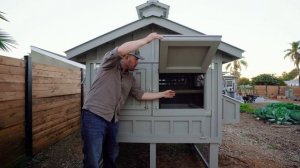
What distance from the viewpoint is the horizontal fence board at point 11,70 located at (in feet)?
14.2

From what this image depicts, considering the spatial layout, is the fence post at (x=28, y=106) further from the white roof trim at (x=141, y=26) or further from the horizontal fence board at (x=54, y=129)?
the white roof trim at (x=141, y=26)

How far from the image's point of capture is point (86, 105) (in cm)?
342

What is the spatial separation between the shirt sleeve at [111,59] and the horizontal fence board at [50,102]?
2.95 metres

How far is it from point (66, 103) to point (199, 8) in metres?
7.61

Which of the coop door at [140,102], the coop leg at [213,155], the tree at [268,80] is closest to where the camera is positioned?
the coop door at [140,102]

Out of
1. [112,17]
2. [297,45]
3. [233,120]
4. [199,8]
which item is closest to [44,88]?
[233,120]

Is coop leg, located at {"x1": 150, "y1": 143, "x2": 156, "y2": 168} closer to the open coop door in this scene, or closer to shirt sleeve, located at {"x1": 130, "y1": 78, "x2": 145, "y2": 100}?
the open coop door

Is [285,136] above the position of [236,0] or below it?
below

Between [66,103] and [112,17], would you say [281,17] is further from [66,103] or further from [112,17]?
[66,103]

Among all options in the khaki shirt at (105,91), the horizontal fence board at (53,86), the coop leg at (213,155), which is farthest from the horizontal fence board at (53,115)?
the coop leg at (213,155)

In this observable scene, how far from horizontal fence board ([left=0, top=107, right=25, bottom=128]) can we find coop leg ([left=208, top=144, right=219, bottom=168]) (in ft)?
12.0

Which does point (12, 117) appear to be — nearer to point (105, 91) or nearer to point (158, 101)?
point (105, 91)

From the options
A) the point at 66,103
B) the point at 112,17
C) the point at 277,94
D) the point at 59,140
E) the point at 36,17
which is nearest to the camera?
the point at 59,140

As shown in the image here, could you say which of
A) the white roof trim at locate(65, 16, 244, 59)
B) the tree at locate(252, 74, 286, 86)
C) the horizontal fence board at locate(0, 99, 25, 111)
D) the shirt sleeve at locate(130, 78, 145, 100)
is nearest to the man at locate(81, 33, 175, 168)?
the shirt sleeve at locate(130, 78, 145, 100)
